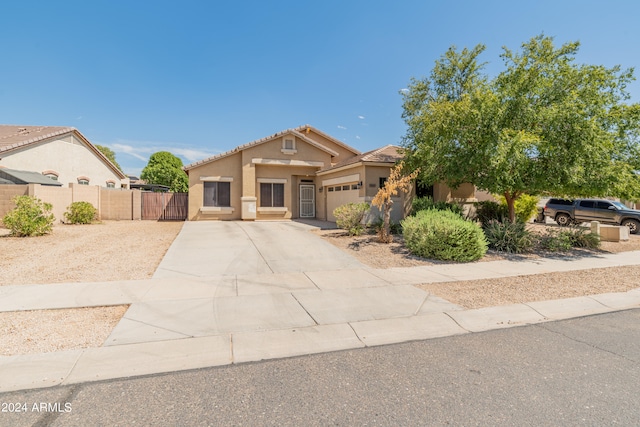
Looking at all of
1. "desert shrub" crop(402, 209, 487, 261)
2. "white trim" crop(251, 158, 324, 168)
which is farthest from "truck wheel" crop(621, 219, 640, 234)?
"white trim" crop(251, 158, 324, 168)

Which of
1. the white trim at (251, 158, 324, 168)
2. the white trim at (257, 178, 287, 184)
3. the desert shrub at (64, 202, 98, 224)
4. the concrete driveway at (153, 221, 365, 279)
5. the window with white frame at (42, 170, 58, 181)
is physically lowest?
the concrete driveway at (153, 221, 365, 279)

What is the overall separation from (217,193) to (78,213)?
7429mm

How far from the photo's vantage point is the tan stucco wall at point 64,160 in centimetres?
1953

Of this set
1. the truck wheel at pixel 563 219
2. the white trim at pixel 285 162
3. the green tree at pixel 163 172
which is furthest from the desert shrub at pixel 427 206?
the green tree at pixel 163 172

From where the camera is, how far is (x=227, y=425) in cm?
256

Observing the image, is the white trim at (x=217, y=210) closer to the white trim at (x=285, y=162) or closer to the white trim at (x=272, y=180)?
the white trim at (x=272, y=180)

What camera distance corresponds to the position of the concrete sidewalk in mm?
3549

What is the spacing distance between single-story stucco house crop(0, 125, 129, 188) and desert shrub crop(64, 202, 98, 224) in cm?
584

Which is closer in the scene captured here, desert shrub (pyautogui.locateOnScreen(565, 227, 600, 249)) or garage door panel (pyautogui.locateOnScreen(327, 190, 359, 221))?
desert shrub (pyautogui.locateOnScreen(565, 227, 600, 249))

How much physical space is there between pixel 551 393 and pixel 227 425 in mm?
3097

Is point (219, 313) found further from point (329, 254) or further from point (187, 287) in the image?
point (329, 254)

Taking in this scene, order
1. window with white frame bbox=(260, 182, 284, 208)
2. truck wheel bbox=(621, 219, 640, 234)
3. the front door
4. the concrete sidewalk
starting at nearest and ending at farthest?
the concrete sidewalk < truck wheel bbox=(621, 219, 640, 234) < window with white frame bbox=(260, 182, 284, 208) < the front door

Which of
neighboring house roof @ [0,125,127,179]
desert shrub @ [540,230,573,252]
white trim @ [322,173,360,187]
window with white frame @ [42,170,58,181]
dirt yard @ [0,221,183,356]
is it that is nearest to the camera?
dirt yard @ [0,221,183,356]

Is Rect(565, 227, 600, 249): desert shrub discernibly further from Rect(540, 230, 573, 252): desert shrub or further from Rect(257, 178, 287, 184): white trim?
Rect(257, 178, 287, 184): white trim
